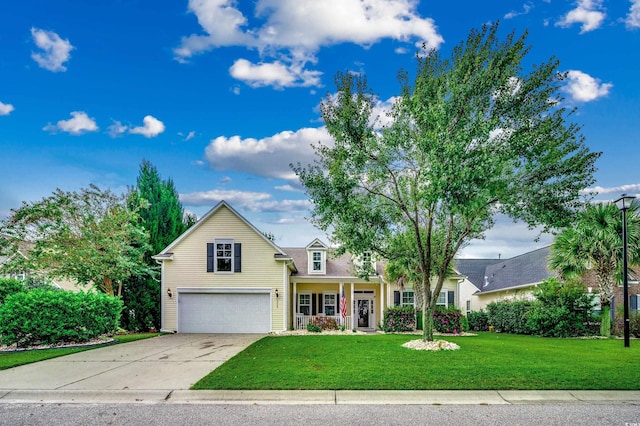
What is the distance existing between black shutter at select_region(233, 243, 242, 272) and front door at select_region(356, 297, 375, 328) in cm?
826

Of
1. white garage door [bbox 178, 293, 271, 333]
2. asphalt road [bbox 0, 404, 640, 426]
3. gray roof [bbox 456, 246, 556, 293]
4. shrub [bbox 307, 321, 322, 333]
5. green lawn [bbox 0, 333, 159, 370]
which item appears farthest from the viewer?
gray roof [bbox 456, 246, 556, 293]

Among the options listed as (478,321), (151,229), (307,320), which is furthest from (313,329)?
(478,321)

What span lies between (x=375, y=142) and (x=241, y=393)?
913 centimetres

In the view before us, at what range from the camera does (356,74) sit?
1566cm

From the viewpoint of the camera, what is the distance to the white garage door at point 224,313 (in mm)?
24953

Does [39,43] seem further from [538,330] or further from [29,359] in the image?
[538,330]

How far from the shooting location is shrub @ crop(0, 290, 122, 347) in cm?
1590

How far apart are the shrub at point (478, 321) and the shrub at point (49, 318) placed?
21.8 meters

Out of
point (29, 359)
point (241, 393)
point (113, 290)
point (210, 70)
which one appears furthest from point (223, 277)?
point (241, 393)

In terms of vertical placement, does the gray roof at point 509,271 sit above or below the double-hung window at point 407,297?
above

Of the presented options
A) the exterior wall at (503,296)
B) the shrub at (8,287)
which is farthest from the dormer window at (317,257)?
the shrub at (8,287)

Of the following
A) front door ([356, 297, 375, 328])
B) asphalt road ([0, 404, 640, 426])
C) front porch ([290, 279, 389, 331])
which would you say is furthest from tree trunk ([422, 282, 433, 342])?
front door ([356, 297, 375, 328])

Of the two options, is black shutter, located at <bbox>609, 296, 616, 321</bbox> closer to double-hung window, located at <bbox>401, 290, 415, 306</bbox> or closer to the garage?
double-hung window, located at <bbox>401, 290, 415, 306</bbox>

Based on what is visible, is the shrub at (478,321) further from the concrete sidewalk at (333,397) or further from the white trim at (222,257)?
the concrete sidewalk at (333,397)
